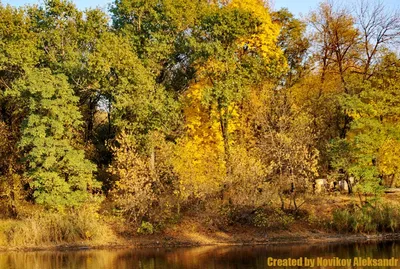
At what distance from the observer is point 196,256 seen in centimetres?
2572

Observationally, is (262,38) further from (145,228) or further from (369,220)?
(145,228)

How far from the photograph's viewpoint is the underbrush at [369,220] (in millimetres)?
30359

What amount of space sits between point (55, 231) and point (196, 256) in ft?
28.1

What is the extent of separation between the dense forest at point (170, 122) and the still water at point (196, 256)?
2.97 metres

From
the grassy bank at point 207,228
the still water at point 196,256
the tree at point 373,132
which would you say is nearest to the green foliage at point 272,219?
the grassy bank at point 207,228

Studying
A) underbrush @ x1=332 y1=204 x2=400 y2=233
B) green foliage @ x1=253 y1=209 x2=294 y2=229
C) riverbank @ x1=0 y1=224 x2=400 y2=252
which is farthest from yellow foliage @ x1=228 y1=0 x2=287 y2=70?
riverbank @ x1=0 y1=224 x2=400 y2=252

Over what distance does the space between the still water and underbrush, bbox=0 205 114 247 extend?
1.42 m

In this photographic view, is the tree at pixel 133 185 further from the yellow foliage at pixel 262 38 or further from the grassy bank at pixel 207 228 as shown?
the yellow foliage at pixel 262 38

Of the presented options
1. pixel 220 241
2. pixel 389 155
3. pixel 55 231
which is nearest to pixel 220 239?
pixel 220 241

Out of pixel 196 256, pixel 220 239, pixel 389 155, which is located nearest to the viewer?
pixel 196 256

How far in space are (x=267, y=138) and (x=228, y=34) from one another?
6.63 meters

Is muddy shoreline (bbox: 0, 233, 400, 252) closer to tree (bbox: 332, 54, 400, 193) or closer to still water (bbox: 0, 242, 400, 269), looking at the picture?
still water (bbox: 0, 242, 400, 269)

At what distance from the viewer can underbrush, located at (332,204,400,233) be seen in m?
30.4

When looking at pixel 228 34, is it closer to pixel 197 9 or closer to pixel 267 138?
pixel 197 9
